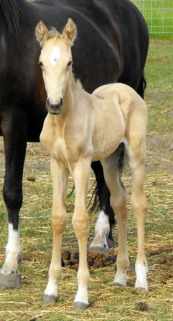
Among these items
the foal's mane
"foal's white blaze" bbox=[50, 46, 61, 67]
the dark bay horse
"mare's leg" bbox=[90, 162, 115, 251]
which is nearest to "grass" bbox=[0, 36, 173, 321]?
"mare's leg" bbox=[90, 162, 115, 251]

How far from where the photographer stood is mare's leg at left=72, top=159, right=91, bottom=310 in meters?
4.34

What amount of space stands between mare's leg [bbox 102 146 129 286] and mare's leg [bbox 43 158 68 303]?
54cm

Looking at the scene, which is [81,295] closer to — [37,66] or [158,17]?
[37,66]

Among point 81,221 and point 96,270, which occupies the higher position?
point 81,221

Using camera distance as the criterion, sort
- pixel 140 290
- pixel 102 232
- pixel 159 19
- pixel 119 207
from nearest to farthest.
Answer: pixel 140 290 → pixel 119 207 → pixel 102 232 → pixel 159 19

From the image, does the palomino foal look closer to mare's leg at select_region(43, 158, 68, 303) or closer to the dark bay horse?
mare's leg at select_region(43, 158, 68, 303)

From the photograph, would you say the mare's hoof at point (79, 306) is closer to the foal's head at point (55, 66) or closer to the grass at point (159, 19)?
the foal's head at point (55, 66)

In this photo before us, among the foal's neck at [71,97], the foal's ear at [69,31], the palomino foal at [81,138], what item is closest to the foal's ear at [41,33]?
the palomino foal at [81,138]

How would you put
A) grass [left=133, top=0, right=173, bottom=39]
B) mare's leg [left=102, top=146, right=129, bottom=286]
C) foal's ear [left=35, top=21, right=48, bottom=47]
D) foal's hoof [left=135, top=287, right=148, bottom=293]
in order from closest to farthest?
foal's ear [left=35, top=21, right=48, bottom=47] → foal's hoof [left=135, top=287, right=148, bottom=293] → mare's leg [left=102, top=146, right=129, bottom=286] → grass [left=133, top=0, right=173, bottom=39]

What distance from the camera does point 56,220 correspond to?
446 cm

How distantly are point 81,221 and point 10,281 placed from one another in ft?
3.16

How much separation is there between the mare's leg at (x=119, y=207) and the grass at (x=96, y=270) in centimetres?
12

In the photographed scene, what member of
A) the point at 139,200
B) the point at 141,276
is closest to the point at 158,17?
the point at 139,200

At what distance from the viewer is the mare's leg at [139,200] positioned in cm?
477
